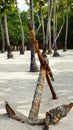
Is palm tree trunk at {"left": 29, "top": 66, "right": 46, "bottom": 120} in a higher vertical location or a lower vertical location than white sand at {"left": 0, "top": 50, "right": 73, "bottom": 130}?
higher

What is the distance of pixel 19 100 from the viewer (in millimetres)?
10859

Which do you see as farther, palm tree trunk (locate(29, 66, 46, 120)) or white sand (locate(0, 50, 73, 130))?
palm tree trunk (locate(29, 66, 46, 120))

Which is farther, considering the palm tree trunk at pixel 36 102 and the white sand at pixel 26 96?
the palm tree trunk at pixel 36 102

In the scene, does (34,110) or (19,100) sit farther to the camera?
(19,100)

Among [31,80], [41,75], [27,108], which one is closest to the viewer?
[41,75]

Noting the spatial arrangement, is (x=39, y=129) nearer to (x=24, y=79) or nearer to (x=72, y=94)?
(x=72, y=94)

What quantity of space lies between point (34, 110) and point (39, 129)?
49 centimetres

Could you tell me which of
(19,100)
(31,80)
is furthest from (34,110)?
(31,80)

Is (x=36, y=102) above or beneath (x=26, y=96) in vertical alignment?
above

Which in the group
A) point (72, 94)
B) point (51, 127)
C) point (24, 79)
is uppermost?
point (51, 127)

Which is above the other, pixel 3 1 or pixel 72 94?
A: pixel 3 1

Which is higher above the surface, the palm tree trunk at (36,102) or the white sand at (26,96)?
the palm tree trunk at (36,102)

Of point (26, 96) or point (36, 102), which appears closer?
point (36, 102)

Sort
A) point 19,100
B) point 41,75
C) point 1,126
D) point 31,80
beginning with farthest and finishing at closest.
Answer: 1. point 31,80
2. point 19,100
3. point 41,75
4. point 1,126
